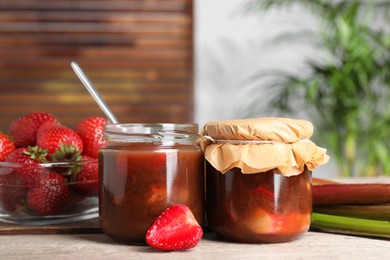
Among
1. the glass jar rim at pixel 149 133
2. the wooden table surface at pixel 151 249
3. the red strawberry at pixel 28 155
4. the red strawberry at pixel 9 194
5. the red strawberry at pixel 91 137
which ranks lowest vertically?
the wooden table surface at pixel 151 249

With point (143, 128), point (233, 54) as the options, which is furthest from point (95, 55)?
point (143, 128)

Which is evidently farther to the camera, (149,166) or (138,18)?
(138,18)

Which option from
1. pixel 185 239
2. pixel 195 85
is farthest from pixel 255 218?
pixel 195 85

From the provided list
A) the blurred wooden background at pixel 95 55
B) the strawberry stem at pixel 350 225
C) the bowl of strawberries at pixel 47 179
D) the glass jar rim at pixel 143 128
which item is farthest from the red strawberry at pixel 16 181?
the blurred wooden background at pixel 95 55

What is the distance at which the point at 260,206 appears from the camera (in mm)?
885

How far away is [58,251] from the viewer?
2.84ft

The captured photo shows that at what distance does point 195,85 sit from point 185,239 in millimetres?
2435

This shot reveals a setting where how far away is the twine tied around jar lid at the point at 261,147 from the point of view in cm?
87

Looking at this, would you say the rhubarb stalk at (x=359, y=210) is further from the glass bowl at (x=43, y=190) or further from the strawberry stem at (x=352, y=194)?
the glass bowl at (x=43, y=190)

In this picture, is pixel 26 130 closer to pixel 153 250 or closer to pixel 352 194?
pixel 153 250

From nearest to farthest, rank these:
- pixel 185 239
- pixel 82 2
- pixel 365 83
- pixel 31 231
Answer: pixel 185 239, pixel 31 231, pixel 365 83, pixel 82 2

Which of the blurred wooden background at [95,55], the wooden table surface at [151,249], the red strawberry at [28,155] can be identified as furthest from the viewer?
the blurred wooden background at [95,55]

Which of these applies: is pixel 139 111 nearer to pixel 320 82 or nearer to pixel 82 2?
pixel 82 2

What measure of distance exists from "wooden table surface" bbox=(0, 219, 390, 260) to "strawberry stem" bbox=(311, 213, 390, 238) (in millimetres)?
11
